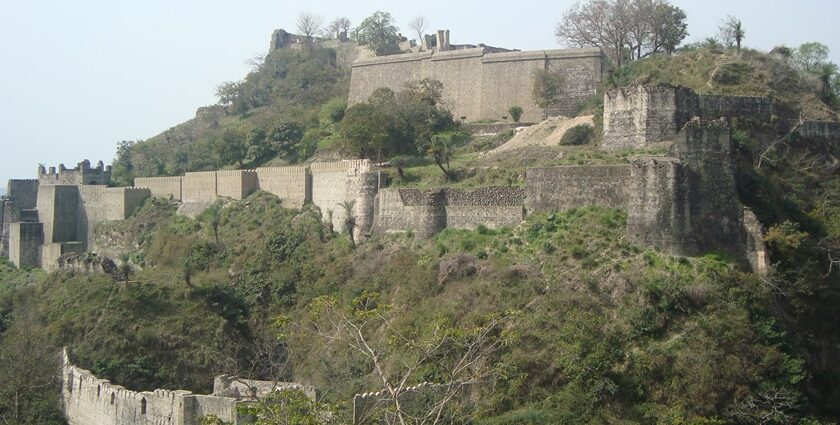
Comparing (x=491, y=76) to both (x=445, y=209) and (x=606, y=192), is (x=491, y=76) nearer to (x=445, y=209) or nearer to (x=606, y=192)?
(x=445, y=209)

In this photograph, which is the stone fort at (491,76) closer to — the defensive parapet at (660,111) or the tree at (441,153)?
the tree at (441,153)

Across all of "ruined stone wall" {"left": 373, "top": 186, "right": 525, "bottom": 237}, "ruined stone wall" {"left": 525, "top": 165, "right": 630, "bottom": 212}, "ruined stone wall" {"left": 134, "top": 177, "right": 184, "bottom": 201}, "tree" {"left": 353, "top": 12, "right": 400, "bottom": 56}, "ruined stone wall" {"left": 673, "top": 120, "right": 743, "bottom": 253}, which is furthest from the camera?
"tree" {"left": 353, "top": 12, "right": 400, "bottom": 56}

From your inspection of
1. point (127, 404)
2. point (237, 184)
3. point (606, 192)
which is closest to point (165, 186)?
point (237, 184)

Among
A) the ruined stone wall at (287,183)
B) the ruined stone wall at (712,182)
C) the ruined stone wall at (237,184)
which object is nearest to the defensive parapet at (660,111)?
the ruined stone wall at (712,182)

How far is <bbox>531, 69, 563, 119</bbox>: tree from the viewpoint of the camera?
4875 cm

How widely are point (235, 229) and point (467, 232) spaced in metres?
12.9

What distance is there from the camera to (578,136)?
38219 millimetres

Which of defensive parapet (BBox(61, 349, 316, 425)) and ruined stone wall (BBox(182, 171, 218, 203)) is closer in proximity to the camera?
defensive parapet (BBox(61, 349, 316, 425))

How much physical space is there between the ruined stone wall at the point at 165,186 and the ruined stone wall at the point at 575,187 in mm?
22322

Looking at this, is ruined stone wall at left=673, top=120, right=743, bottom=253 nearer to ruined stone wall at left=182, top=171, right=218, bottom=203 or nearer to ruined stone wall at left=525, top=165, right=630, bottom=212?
ruined stone wall at left=525, top=165, right=630, bottom=212

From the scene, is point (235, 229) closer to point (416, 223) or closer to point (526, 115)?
point (416, 223)

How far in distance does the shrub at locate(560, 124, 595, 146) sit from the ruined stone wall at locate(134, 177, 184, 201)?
1957 centimetres

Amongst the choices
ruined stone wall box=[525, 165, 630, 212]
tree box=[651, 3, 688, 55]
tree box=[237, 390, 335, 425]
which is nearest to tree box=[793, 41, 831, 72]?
tree box=[651, 3, 688, 55]

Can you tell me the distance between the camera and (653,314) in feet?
87.5
